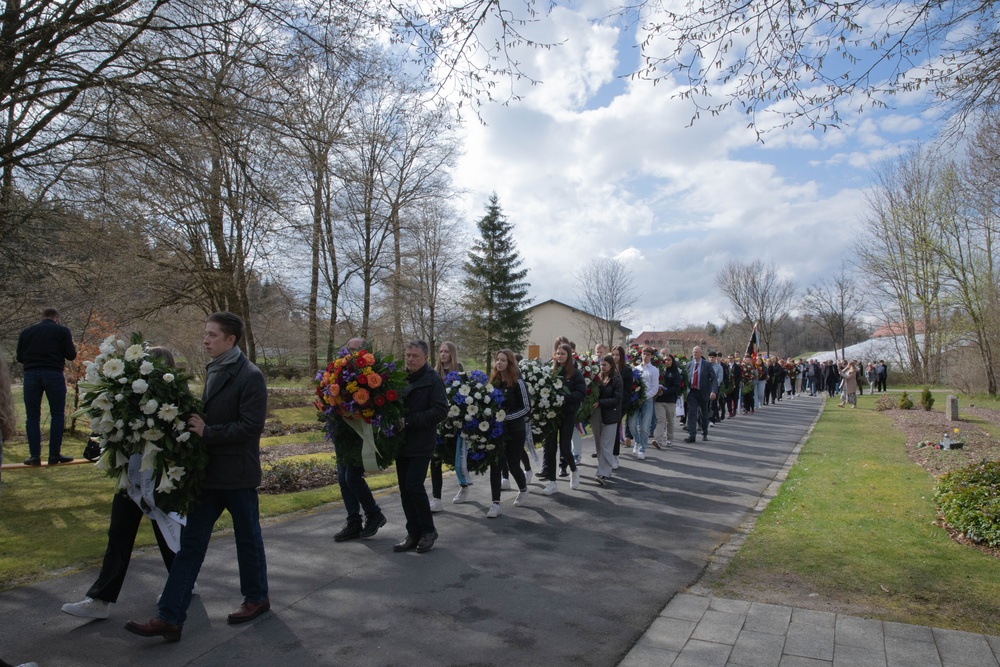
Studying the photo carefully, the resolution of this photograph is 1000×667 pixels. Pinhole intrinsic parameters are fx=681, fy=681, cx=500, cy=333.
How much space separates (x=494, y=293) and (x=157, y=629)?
49842 mm

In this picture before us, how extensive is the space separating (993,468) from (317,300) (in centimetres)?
2545

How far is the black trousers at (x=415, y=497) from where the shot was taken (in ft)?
22.0

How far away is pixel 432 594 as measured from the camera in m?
5.46

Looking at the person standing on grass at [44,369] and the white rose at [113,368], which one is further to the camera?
the person standing on grass at [44,369]

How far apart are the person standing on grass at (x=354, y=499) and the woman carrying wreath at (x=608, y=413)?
14.4 feet

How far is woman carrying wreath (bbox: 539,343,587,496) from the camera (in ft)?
32.1

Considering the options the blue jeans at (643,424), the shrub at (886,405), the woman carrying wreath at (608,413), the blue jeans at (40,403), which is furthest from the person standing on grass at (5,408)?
the shrub at (886,405)

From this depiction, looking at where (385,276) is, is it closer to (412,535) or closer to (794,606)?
(412,535)

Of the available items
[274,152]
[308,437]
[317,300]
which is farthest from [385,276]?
[274,152]

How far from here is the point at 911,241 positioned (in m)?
40.7

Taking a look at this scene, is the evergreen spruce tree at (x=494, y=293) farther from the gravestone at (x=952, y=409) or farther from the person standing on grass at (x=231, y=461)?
the person standing on grass at (x=231, y=461)

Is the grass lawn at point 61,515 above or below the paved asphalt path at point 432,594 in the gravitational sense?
above

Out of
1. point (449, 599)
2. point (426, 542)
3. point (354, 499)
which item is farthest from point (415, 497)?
point (449, 599)

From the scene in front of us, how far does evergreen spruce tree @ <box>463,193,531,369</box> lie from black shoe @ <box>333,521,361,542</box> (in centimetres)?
4549
